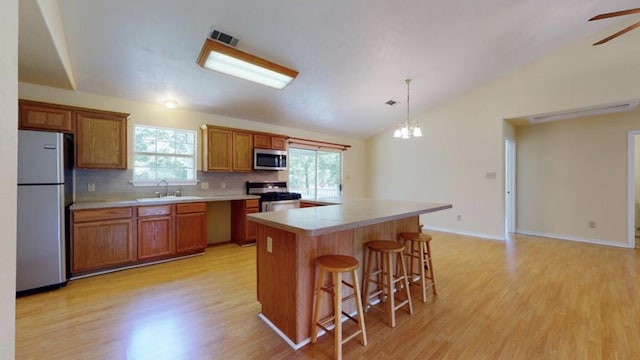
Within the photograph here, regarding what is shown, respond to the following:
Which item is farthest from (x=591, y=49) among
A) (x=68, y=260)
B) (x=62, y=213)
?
(x=68, y=260)

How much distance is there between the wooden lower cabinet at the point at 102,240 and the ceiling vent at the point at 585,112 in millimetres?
6626

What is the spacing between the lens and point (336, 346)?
174cm

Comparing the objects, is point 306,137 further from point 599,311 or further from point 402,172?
point 599,311

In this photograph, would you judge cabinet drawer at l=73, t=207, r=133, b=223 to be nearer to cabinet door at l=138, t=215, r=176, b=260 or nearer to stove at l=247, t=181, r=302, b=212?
cabinet door at l=138, t=215, r=176, b=260

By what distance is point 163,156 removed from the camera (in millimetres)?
4191

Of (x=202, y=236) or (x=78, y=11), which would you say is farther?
(x=202, y=236)

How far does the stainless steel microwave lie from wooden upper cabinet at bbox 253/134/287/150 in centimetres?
8

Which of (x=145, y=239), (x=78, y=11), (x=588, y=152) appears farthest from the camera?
(x=588, y=152)

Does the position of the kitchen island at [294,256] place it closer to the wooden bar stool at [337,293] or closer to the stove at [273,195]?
the wooden bar stool at [337,293]

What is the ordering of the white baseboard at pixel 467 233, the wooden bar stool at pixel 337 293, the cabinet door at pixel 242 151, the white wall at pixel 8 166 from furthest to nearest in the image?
the white baseboard at pixel 467 233
the cabinet door at pixel 242 151
the wooden bar stool at pixel 337 293
the white wall at pixel 8 166

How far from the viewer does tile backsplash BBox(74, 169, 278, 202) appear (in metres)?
3.53

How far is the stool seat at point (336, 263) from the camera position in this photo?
183 centimetres

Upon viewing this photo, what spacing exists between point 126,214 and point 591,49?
7052mm

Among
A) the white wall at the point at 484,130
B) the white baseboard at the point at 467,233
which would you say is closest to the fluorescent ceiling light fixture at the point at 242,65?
the white wall at the point at 484,130
